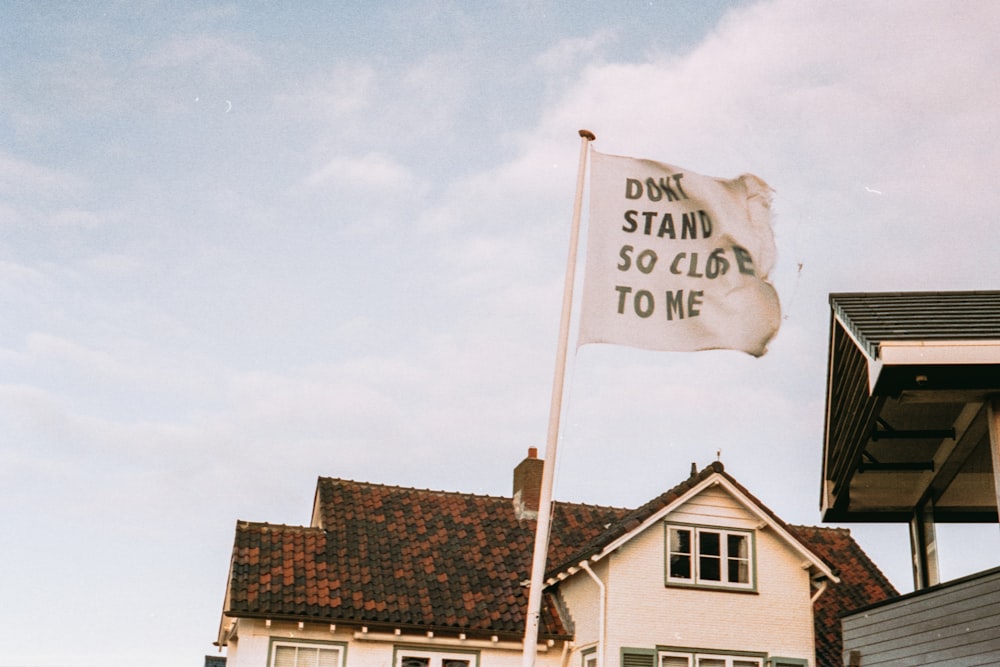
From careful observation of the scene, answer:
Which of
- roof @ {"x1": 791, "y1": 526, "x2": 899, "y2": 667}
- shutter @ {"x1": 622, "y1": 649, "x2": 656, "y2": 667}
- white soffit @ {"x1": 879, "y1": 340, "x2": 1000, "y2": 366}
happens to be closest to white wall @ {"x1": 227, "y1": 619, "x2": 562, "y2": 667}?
shutter @ {"x1": 622, "y1": 649, "x2": 656, "y2": 667}

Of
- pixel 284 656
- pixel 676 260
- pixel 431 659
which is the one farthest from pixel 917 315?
pixel 284 656

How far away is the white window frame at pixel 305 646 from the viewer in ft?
70.3

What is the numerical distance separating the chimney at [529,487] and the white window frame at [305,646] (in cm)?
697

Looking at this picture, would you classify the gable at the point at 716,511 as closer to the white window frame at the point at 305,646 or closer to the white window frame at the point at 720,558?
the white window frame at the point at 720,558

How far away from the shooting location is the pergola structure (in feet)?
32.1

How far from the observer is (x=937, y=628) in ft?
36.7

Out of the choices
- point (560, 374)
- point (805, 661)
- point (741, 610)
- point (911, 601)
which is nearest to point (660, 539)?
point (741, 610)

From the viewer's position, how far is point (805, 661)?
2252cm

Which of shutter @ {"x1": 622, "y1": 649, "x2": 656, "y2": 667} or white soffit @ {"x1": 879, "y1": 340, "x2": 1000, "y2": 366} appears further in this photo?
shutter @ {"x1": 622, "y1": 649, "x2": 656, "y2": 667}

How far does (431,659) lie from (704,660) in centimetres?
566

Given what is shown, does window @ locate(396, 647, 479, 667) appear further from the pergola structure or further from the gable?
the pergola structure

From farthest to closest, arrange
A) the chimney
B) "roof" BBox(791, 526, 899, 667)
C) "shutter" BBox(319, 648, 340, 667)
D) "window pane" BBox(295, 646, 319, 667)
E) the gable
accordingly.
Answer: the chimney, "roof" BBox(791, 526, 899, 667), the gable, "shutter" BBox(319, 648, 340, 667), "window pane" BBox(295, 646, 319, 667)

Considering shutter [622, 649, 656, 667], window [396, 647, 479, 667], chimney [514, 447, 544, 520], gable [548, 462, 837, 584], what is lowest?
window [396, 647, 479, 667]

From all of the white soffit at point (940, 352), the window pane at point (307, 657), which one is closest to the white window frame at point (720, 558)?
the window pane at point (307, 657)
